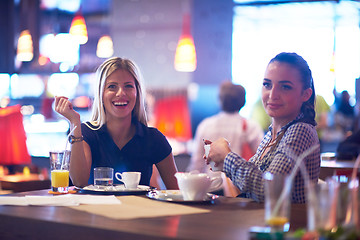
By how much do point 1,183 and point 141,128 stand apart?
125 inches

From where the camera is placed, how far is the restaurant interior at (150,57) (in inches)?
266

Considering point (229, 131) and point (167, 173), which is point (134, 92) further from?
point (229, 131)

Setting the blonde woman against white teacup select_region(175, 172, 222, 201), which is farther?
the blonde woman

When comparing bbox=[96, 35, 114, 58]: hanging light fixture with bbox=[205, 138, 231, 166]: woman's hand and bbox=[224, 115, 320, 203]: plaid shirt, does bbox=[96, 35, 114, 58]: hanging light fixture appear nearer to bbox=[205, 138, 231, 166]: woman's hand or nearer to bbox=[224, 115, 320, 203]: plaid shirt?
bbox=[205, 138, 231, 166]: woman's hand

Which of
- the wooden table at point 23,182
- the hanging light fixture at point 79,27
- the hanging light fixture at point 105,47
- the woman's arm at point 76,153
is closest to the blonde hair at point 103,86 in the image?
the woman's arm at point 76,153

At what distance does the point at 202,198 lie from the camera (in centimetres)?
188

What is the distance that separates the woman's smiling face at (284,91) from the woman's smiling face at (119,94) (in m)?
0.87

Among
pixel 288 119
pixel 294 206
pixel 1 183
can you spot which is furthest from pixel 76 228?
pixel 1 183

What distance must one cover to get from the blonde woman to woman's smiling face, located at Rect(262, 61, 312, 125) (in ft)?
2.75

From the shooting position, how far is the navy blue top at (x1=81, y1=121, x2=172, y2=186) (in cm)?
271

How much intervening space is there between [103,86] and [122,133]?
271mm

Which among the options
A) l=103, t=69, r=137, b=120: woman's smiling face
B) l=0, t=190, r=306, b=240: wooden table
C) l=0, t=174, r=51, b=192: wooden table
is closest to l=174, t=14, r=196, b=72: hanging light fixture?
l=0, t=174, r=51, b=192: wooden table

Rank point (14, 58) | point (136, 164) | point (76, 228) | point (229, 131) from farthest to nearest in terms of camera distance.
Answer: point (14, 58) → point (229, 131) → point (136, 164) → point (76, 228)

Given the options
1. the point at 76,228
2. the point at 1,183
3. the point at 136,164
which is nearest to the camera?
the point at 76,228
